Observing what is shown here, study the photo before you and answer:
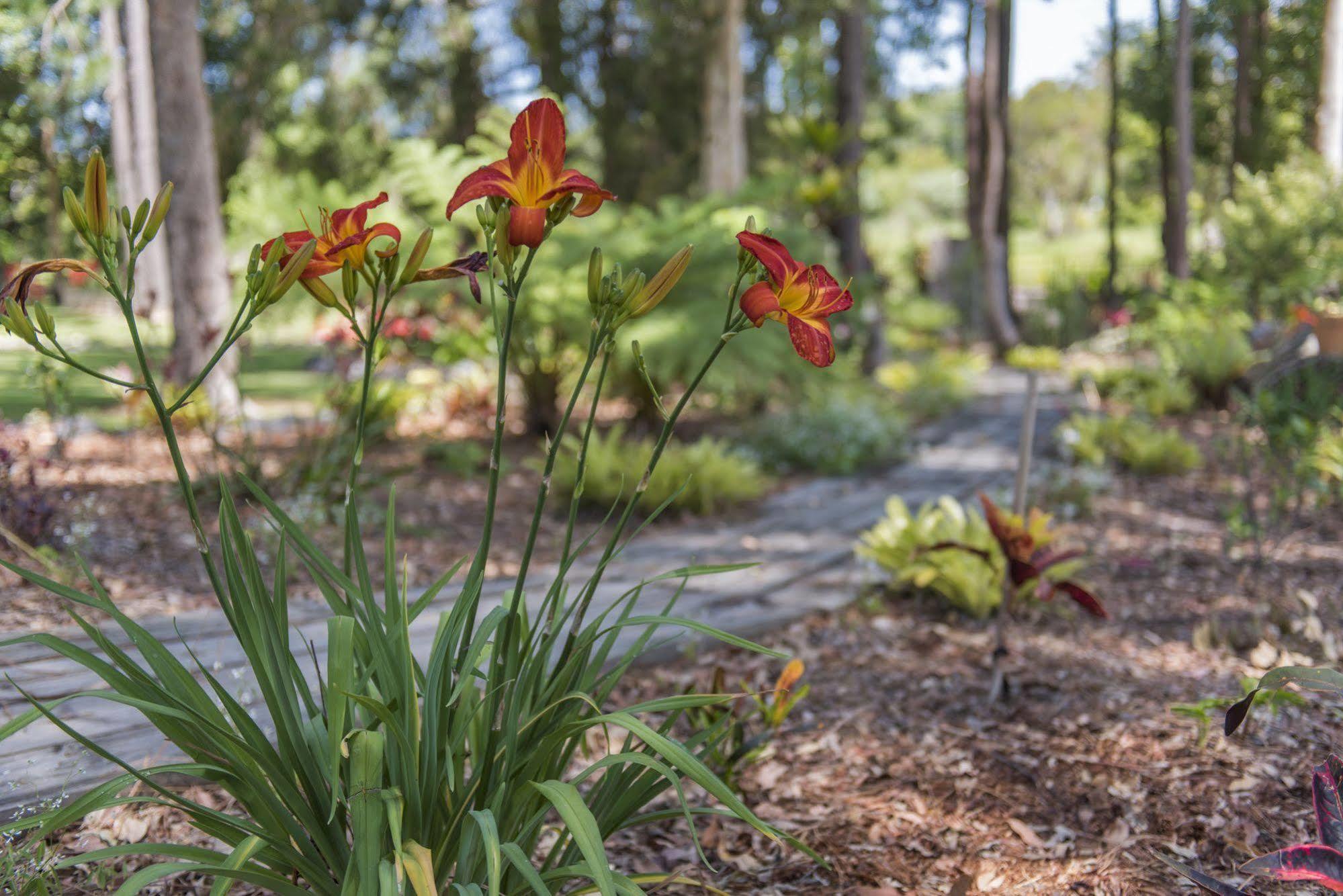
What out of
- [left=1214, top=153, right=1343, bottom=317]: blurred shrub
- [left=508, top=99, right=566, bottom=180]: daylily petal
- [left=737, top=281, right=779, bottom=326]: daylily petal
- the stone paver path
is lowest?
the stone paver path

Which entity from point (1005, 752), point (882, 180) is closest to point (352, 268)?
point (1005, 752)

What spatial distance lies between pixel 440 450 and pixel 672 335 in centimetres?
151

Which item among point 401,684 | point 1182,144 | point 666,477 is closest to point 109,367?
point 666,477

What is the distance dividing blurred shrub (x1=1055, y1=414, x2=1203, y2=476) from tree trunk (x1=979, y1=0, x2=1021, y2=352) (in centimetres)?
646

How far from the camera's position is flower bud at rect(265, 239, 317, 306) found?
1264mm

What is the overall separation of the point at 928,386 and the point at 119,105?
13.0 m

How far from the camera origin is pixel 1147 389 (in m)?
8.30

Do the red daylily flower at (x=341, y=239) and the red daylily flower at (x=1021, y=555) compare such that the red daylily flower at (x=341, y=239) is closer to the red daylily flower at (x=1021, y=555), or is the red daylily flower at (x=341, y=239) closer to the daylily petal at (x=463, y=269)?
the daylily petal at (x=463, y=269)

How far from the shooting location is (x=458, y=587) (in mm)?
3436

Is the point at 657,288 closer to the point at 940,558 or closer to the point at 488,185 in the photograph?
the point at 488,185

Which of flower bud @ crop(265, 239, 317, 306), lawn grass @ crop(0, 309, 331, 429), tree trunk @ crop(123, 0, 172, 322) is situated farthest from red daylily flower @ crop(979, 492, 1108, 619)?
tree trunk @ crop(123, 0, 172, 322)

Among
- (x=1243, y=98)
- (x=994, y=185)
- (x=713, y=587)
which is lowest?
(x=713, y=587)

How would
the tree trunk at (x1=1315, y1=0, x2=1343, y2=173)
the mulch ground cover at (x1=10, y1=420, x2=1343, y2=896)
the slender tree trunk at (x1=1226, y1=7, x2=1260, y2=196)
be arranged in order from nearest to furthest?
the mulch ground cover at (x1=10, y1=420, x2=1343, y2=896)
the tree trunk at (x1=1315, y1=0, x2=1343, y2=173)
the slender tree trunk at (x1=1226, y1=7, x2=1260, y2=196)

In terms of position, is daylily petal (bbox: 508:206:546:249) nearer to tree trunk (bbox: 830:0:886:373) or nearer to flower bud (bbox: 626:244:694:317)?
flower bud (bbox: 626:244:694:317)
